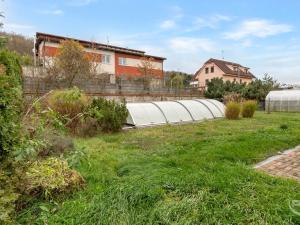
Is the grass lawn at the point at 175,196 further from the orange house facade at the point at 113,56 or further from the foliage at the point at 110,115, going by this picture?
the orange house facade at the point at 113,56

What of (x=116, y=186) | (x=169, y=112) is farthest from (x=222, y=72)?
(x=116, y=186)

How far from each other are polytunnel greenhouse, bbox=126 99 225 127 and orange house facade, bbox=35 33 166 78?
12.5 metres

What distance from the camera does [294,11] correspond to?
1038 centimetres

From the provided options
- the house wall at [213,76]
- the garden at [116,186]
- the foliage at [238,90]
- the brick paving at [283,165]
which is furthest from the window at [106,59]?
the brick paving at [283,165]

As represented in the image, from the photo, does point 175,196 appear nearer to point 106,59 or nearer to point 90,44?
point 90,44

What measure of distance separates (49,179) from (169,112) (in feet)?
29.5

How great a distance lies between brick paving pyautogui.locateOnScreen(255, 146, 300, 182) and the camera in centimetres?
437

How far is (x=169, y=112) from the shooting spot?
1220cm

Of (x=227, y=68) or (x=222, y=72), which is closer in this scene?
(x=222, y=72)

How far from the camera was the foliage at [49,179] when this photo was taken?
334 cm

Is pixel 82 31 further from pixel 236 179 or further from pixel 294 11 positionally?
pixel 236 179

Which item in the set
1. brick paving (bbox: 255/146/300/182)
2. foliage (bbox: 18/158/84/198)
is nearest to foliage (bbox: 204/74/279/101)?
brick paving (bbox: 255/146/300/182)

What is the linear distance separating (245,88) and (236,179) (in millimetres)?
22297

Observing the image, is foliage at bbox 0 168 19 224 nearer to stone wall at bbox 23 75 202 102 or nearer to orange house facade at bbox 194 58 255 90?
stone wall at bbox 23 75 202 102
